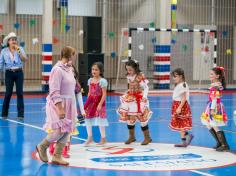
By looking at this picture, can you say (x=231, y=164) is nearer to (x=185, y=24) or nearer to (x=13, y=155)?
(x=13, y=155)

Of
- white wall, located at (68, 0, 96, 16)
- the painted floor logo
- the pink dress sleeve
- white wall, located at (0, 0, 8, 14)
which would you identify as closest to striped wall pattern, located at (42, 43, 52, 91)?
white wall, located at (0, 0, 8, 14)

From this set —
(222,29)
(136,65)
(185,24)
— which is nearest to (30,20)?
(185,24)

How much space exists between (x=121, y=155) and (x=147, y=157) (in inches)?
15.4

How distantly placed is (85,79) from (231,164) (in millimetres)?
11323

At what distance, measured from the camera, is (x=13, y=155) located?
8688 mm

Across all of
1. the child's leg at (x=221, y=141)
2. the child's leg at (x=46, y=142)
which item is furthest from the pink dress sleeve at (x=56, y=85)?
the child's leg at (x=221, y=141)

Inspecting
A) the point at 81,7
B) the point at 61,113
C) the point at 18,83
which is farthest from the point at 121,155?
the point at 81,7

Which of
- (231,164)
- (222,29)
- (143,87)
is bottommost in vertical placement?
(231,164)

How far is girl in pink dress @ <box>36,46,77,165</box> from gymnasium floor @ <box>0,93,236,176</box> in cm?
28

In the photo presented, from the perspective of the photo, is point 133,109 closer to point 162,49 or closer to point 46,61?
point 46,61

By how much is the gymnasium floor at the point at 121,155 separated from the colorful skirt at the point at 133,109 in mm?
450

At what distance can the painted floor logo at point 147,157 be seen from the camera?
25.9 ft

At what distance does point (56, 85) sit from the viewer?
25.1 feet

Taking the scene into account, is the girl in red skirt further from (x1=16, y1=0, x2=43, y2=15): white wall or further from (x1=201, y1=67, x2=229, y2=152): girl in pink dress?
(x1=16, y1=0, x2=43, y2=15): white wall
